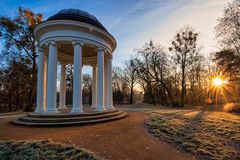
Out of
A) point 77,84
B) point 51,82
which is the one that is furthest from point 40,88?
point 77,84

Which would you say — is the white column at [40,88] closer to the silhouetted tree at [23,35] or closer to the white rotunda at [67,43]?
the white rotunda at [67,43]

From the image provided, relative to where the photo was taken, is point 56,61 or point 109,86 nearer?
point 56,61

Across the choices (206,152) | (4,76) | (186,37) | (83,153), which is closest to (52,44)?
(83,153)

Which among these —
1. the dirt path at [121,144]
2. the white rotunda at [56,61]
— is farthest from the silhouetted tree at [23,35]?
the dirt path at [121,144]

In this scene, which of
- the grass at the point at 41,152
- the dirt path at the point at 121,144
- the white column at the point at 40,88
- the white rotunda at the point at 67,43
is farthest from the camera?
the white column at the point at 40,88

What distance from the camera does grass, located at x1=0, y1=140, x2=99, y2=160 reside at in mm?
4391

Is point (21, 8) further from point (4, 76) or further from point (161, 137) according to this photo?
point (161, 137)

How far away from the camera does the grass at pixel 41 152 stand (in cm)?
439

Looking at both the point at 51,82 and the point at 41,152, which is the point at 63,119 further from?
the point at 41,152

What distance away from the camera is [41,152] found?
4.61 m

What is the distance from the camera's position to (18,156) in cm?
450

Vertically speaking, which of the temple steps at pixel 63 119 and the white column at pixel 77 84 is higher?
the white column at pixel 77 84

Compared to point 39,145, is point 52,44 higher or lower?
higher

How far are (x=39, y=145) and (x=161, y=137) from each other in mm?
4881
